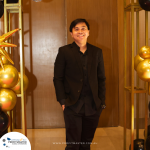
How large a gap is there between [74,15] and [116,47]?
84 cm

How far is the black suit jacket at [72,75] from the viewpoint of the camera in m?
1.70

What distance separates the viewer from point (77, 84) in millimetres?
1693

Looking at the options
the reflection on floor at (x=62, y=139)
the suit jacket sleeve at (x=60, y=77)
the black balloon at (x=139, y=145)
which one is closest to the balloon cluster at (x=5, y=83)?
the suit jacket sleeve at (x=60, y=77)

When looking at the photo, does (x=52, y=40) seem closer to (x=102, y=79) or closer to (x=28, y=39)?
(x=28, y=39)

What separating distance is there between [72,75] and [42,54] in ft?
4.65

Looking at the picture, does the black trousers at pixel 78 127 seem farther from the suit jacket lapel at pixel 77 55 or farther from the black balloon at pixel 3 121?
the black balloon at pixel 3 121

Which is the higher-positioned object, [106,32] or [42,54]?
[106,32]

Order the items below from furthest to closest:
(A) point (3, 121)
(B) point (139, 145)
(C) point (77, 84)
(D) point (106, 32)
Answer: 1. (D) point (106, 32)
2. (B) point (139, 145)
3. (C) point (77, 84)
4. (A) point (3, 121)

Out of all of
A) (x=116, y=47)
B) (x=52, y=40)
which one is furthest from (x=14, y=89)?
(x=116, y=47)

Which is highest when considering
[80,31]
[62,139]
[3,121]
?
[80,31]

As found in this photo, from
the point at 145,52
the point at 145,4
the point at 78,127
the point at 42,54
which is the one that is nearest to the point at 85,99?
the point at 78,127

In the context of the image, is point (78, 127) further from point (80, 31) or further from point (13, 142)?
point (80, 31)

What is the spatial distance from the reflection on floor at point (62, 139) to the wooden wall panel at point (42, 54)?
206mm

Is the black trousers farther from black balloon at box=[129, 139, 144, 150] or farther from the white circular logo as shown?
black balloon at box=[129, 139, 144, 150]
